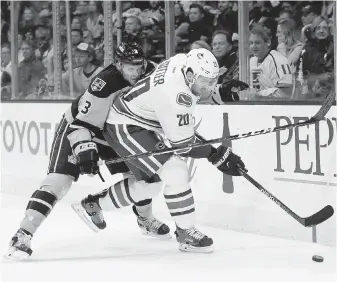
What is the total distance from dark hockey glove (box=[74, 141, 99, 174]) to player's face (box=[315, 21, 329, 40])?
1.24m

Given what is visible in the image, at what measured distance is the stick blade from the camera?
314 centimetres

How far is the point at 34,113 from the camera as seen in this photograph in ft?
16.9

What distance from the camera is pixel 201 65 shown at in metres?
3.06

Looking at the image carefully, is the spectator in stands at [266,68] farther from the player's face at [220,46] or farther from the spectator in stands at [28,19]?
the spectator in stands at [28,19]

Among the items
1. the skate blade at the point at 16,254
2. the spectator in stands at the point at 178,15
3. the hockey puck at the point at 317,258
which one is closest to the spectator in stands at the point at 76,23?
the spectator in stands at the point at 178,15

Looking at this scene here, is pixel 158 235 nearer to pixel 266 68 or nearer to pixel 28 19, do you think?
pixel 266 68

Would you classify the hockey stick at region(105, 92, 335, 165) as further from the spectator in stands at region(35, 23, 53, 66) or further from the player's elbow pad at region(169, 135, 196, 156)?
the spectator in stands at region(35, 23, 53, 66)

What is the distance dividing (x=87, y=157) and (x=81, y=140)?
0.10m

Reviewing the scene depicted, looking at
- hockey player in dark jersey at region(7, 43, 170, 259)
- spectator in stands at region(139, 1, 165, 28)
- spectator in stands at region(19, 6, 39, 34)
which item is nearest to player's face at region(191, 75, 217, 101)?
hockey player in dark jersey at region(7, 43, 170, 259)

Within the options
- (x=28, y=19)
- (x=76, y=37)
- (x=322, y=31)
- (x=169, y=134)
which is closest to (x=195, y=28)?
(x=322, y=31)

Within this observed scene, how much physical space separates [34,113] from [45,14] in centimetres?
74

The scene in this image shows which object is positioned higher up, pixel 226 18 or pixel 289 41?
pixel 226 18

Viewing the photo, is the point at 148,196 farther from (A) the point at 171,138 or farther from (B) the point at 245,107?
(B) the point at 245,107

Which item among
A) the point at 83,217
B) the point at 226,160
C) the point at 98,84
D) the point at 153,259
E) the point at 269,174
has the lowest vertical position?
the point at 153,259
